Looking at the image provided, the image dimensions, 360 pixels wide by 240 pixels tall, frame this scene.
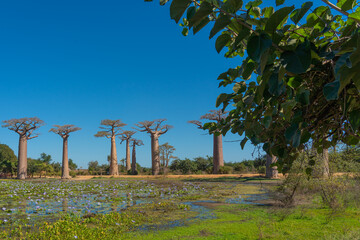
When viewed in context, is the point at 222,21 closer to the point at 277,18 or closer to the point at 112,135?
the point at 277,18

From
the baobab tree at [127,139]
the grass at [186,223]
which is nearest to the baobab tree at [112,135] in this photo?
the baobab tree at [127,139]

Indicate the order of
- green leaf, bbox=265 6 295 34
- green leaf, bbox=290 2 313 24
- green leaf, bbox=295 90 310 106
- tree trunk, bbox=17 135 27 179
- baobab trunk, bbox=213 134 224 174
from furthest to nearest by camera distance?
baobab trunk, bbox=213 134 224 174, tree trunk, bbox=17 135 27 179, green leaf, bbox=295 90 310 106, green leaf, bbox=290 2 313 24, green leaf, bbox=265 6 295 34

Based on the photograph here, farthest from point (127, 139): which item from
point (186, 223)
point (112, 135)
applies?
point (186, 223)

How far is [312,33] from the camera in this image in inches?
38.4

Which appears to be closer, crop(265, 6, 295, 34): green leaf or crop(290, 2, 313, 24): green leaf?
crop(265, 6, 295, 34): green leaf

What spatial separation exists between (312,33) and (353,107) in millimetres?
346

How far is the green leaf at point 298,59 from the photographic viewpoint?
715 millimetres

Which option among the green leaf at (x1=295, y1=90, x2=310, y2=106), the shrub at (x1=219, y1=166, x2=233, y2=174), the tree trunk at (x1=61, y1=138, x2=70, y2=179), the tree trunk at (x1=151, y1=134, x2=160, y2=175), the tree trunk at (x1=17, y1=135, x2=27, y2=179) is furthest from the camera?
the tree trunk at (x1=151, y1=134, x2=160, y2=175)

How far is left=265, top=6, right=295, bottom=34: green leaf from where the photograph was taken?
0.66 meters

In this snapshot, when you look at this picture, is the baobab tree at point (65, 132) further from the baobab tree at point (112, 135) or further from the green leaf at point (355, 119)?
the green leaf at point (355, 119)

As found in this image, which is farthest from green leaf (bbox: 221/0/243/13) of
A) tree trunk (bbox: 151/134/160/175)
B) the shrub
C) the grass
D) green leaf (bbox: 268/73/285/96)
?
tree trunk (bbox: 151/134/160/175)

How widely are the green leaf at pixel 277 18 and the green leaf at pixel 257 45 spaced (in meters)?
0.04

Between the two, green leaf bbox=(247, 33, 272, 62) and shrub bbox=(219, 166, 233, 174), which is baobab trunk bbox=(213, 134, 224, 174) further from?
green leaf bbox=(247, 33, 272, 62)

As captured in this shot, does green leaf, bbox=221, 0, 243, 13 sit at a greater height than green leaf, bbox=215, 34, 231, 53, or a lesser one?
greater
